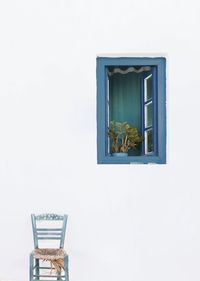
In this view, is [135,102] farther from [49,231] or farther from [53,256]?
[53,256]

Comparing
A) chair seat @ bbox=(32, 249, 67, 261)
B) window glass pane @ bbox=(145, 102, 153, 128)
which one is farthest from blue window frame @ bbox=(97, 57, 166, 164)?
chair seat @ bbox=(32, 249, 67, 261)

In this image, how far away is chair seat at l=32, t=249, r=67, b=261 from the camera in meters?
3.58

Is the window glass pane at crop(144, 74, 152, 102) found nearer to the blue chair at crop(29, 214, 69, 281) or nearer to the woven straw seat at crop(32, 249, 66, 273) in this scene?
the blue chair at crop(29, 214, 69, 281)

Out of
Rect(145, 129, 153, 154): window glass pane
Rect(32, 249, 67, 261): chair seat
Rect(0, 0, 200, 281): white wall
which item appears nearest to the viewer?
Rect(32, 249, 67, 261): chair seat

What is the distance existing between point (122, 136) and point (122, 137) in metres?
0.02

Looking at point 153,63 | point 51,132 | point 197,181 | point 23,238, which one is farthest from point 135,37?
point 23,238

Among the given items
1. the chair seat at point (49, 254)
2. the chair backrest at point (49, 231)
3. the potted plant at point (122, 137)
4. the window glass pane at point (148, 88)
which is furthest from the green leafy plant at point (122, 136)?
the chair seat at point (49, 254)

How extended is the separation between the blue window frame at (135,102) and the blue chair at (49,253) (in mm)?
729

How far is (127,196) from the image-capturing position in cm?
393

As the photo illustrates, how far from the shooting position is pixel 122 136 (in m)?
4.14

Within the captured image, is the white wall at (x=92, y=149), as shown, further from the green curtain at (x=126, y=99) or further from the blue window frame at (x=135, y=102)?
the green curtain at (x=126, y=99)

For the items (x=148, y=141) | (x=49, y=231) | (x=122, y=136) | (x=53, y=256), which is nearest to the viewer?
(x=53, y=256)

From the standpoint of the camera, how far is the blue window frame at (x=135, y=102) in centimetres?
399

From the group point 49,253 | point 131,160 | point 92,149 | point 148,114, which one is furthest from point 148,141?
point 49,253
